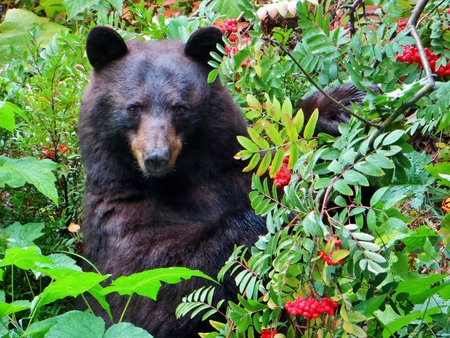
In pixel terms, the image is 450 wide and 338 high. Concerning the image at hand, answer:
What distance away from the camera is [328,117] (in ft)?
14.1

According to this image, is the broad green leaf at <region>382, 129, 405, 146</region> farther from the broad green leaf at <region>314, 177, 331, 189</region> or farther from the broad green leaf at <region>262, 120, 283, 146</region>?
the broad green leaf at <region>262, 120, 283, 146</region>

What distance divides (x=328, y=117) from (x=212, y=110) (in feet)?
2.14

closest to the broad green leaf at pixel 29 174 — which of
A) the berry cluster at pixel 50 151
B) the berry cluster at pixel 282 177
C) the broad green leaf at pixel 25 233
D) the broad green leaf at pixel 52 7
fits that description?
the broad green leaf at pixel 25 233

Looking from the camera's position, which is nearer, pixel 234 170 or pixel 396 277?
pixel 396 277

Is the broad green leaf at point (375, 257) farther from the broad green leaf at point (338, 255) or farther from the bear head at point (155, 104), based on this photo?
the bear head at point (155, 104)

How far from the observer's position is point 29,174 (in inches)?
179

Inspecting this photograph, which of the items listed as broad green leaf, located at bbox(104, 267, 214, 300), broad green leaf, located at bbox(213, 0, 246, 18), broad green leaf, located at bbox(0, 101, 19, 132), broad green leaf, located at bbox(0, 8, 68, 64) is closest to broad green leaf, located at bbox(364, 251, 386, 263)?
broad green leaf, located at bbox(104, 267, 214, 300)

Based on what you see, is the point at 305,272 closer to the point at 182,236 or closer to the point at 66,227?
the point at 182,236

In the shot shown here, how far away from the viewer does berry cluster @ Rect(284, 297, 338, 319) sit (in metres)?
2.46

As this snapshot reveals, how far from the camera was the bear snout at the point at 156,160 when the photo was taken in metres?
3.94

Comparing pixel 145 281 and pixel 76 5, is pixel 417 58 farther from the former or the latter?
pixel 76 5

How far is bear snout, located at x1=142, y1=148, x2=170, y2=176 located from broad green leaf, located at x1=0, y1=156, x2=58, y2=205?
27.8 inches

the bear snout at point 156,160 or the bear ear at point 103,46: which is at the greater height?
the bear ear at point 103,46

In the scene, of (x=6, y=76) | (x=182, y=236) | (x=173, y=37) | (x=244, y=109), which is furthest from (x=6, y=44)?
(x=182, y=236)
